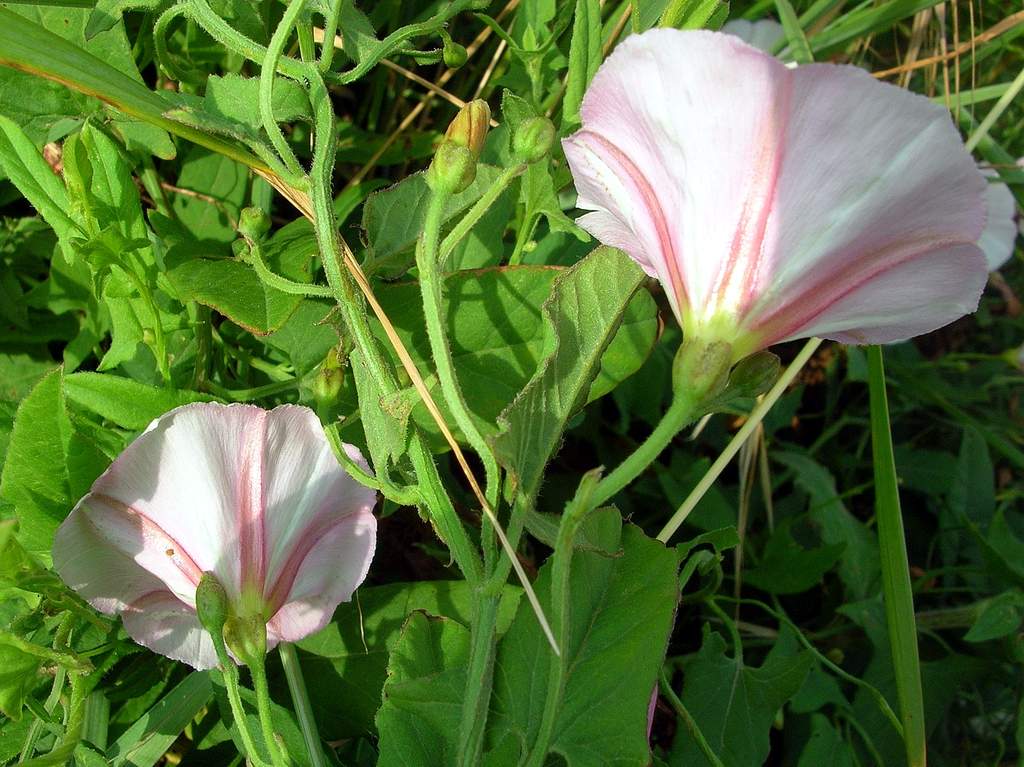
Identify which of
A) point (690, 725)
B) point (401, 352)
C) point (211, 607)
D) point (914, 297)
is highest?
point (914, 297)

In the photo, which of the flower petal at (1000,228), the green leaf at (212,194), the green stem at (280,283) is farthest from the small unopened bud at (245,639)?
the flower petal at (1000,228)

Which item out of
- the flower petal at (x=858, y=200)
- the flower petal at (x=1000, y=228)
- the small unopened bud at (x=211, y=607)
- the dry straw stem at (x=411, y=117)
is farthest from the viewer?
the flower petal at (x=1000, y=228)

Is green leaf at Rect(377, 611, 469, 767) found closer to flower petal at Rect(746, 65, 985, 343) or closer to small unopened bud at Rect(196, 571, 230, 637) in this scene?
small unopened bud at Rect(196, 571, 230, 637)

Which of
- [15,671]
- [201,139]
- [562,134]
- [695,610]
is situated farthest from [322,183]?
[695,610]

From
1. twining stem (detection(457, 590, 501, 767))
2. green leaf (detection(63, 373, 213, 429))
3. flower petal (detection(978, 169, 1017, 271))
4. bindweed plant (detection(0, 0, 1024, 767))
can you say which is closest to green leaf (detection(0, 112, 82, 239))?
bindweed plant (detection(0, 0, 1024, 767))

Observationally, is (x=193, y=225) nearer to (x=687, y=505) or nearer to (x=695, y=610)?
(x=687, y=505)

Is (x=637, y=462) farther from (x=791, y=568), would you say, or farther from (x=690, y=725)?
(x=791, y=568)

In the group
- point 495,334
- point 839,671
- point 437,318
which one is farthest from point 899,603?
point 437,318

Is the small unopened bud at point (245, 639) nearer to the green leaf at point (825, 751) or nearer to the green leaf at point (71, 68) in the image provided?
the green leaf at point (71, 68)
